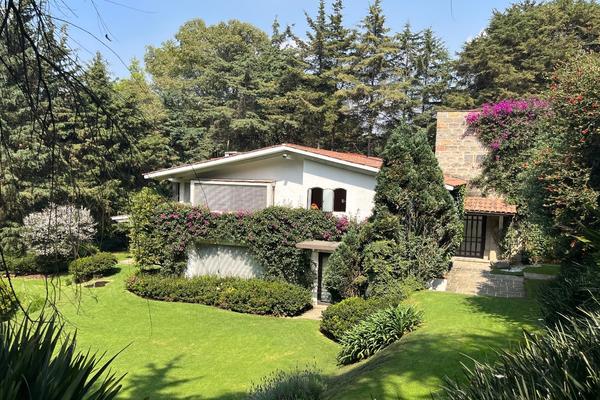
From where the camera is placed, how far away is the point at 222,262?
18203 millimetres

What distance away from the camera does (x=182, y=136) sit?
34812mm

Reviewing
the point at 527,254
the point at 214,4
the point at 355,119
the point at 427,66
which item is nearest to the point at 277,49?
the point at 355,119

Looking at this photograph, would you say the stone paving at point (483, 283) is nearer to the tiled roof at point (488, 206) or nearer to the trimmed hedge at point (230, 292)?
the tiled roof at point (488, 206)

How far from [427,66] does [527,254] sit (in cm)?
2305

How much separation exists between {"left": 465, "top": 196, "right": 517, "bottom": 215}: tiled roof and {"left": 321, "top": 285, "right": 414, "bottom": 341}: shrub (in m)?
8.66

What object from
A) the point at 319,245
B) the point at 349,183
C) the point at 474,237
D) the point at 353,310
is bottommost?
the point at 353,310

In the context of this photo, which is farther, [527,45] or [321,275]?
[527,45]

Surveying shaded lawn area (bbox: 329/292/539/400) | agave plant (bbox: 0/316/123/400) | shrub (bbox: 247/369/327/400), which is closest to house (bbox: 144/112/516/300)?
shaded lawn area (bbox: 329/292/539/400)

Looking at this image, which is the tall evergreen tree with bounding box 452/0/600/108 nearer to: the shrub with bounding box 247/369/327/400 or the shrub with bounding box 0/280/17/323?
the shrub with bounding box 247/369/327/400

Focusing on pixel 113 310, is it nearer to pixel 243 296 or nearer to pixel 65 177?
pixel 243 296

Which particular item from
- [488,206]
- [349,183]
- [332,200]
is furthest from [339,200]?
[488,206]

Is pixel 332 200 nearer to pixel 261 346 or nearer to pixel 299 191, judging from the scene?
pixel 299 191

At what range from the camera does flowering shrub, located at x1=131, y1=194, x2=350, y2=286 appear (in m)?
16.2

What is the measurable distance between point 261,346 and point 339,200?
7.36 m
